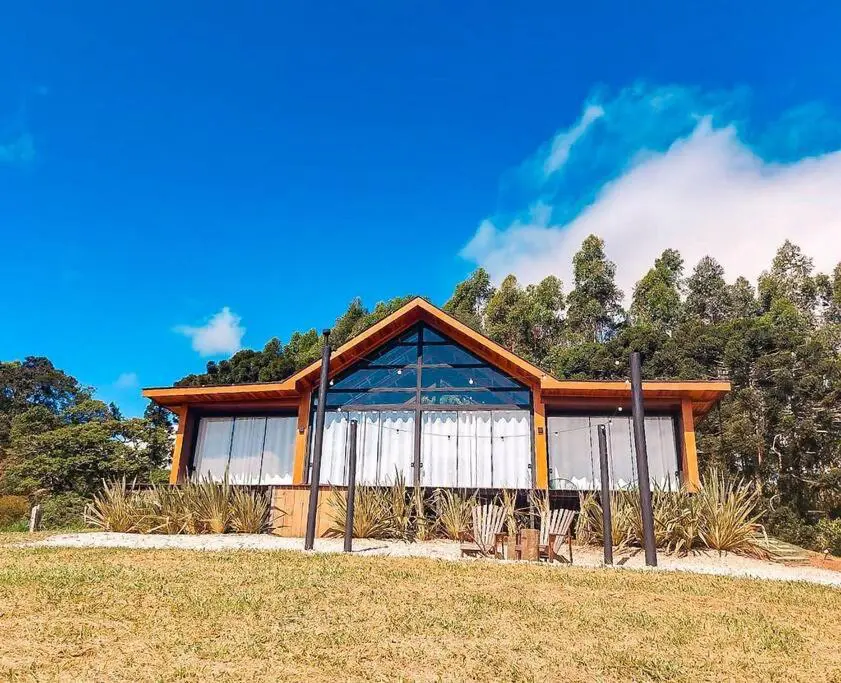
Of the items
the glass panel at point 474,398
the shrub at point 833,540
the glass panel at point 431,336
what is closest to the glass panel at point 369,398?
the glass panel at point 474,398

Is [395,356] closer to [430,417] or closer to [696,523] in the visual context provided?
[430,417]

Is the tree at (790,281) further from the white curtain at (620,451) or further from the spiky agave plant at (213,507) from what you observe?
the spiky agave plant at (213,507)

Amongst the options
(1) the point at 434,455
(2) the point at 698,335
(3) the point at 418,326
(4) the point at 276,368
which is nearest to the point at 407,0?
(3) the point at 418,326

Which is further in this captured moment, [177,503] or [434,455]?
[434,455]

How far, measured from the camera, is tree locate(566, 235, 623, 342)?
38625mm

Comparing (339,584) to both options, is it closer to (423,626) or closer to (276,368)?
(423,626)

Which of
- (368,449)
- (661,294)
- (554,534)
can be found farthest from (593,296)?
(554,534)

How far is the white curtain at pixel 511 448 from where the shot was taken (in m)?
14.2

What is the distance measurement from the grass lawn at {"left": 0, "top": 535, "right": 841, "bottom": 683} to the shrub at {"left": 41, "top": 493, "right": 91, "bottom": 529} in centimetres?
966

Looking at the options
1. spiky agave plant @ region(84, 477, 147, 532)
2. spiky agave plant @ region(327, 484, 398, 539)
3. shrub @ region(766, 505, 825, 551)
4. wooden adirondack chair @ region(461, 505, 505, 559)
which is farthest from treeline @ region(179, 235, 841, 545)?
spiky agave plant @ region(84, 477, 147, 532)

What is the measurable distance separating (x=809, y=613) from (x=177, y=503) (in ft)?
35.4

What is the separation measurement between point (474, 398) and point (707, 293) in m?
29.3

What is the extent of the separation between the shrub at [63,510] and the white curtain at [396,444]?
305 inches

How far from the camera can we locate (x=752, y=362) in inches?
944
